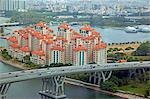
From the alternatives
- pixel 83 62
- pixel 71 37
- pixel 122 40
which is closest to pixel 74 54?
pixel 83 62

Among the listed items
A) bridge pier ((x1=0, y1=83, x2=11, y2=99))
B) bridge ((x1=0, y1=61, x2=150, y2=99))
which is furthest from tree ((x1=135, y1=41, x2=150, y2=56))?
bridge pier ((x1=0, y1=83, x2=11, y2=99))

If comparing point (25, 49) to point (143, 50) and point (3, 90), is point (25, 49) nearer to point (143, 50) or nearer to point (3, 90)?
point (143, 50)

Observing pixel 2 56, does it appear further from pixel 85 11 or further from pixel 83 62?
pixel 85 11

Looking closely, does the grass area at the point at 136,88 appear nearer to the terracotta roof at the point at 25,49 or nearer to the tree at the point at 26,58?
the tree at the point at 26,58

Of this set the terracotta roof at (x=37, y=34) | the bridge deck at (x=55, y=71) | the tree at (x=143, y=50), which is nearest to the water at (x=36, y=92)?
the bridge deck at (x=55, y=71)

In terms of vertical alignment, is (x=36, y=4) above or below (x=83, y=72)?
above

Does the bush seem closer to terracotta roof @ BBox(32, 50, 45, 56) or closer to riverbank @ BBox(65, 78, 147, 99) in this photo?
terracotta roof @ BBox(32, 50, 45, 56)
